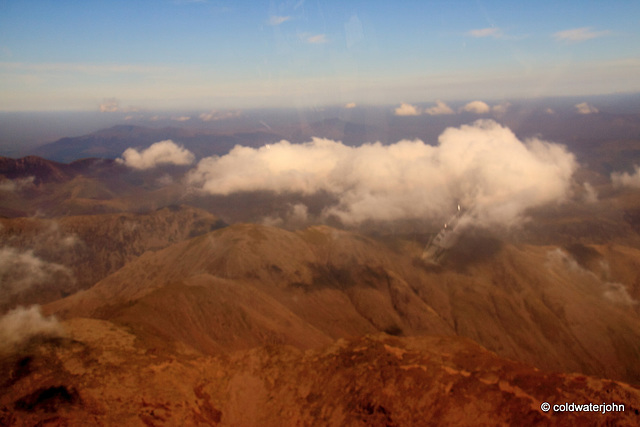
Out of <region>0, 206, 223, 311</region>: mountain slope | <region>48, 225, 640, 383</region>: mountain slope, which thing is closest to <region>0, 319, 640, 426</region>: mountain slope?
<region>48, 225, 640, 383</region>: mountain slope

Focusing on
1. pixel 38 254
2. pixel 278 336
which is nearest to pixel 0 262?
pixel 38 254

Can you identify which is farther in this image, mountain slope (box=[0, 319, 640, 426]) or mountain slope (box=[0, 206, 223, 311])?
mountain slope (box=[0, 206, 223, 311])

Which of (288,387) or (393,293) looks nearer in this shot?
(288,387)

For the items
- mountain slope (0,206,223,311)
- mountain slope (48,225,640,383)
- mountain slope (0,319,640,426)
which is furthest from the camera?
mountain slope (0,206,223,311)

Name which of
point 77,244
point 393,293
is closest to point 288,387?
point 393,293

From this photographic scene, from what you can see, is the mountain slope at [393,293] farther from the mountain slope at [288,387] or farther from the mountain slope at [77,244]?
the mountain slope at [77,244]

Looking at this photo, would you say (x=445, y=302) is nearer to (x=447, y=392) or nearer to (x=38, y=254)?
(x=447, y=392)

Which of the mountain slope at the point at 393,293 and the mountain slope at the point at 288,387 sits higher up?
the mountain slope at the point at 288,387

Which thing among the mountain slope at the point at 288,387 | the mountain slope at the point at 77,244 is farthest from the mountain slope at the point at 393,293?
the mountain slope at the point at 77,244

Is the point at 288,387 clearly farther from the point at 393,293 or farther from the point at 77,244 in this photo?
the point at 77,244

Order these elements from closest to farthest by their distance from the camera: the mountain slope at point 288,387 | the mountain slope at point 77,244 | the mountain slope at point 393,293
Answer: the mountain slope at point 288,387, the mountain slope at point 393,293, the mountain slope at point 77,244

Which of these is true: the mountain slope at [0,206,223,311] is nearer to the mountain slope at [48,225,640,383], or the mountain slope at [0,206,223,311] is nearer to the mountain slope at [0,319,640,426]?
the mountain slope at [48,225,640,383]

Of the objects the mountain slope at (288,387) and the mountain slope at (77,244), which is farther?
the mountain slope at (77,244)
